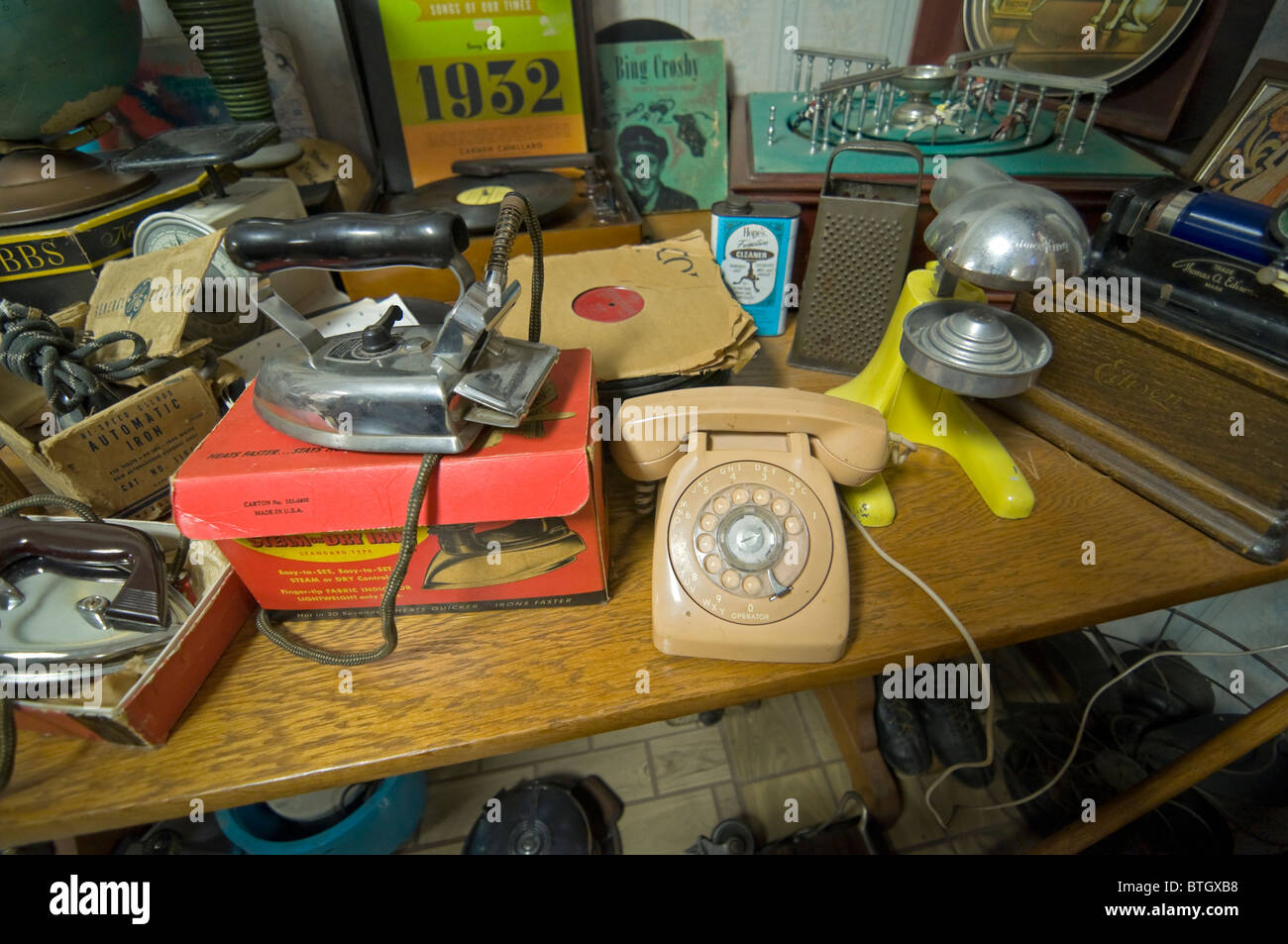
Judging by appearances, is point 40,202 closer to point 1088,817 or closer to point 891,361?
point 891,361

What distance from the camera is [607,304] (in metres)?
0.70

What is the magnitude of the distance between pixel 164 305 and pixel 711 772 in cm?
110

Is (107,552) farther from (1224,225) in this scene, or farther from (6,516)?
(1224,225)

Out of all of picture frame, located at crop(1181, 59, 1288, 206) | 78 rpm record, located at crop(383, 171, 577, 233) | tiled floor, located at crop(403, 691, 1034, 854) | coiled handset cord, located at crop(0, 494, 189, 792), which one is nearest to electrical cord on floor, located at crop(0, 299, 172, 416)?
coiled handset cord, located at crop(0, 494, 189, 792)

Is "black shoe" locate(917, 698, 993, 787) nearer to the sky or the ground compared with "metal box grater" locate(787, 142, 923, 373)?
nearer to the ground

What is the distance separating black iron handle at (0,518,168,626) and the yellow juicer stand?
1.94 feet

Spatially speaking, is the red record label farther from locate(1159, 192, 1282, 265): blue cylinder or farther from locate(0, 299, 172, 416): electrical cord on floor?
locate(1159, 192, 1282, 265): blue cylinder

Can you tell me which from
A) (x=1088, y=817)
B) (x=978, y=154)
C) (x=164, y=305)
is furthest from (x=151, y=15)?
(x=1088, y=817)

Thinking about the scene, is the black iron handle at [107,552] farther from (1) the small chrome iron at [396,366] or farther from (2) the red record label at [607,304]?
(2) the red record label at [607,304]

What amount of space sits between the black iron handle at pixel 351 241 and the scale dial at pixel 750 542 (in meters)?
0.27

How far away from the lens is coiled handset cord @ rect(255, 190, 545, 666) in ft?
1.38

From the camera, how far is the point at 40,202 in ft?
2.11

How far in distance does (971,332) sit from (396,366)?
18.2 inches

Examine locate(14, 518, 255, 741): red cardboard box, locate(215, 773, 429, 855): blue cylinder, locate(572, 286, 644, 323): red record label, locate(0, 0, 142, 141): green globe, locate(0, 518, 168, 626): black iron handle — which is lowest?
locate(215, 773, 429, 855): blue cylinder
